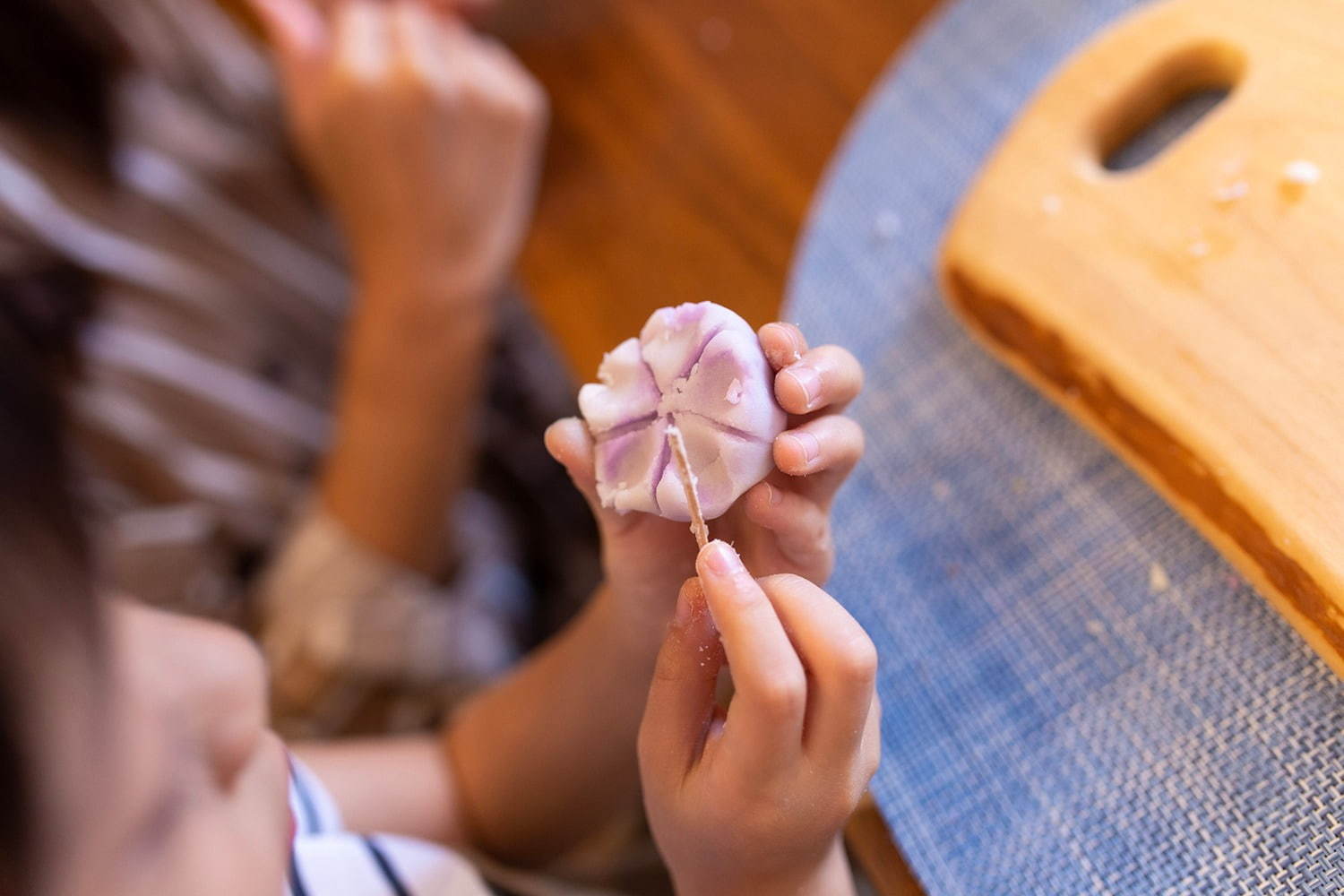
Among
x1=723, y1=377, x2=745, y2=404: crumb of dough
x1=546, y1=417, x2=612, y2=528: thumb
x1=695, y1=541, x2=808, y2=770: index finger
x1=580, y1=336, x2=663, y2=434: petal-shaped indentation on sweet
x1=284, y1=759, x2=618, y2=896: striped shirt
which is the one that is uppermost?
x1=723, y1=377, x2=745, y2=404: crumb of dough

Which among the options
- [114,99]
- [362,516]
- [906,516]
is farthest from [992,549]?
Answer: [114,99]

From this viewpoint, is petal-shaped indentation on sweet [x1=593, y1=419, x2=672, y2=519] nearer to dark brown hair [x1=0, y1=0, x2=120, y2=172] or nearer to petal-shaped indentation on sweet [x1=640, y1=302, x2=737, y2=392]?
petal-shaped indentation on sweet [x1=640, y1=302, x2=737, y2=392]

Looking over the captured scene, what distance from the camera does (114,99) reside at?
667mm

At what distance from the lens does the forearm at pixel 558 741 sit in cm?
40

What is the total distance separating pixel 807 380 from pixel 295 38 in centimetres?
55

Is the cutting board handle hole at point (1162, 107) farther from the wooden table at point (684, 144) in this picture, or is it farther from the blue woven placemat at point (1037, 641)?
the wooden table at point (684, 144)

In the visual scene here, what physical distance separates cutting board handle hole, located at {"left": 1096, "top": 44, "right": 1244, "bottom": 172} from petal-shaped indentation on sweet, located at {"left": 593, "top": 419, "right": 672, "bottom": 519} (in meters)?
0.29

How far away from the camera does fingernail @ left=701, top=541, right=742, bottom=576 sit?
0.27 m

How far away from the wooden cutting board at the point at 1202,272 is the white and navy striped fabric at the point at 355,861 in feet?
1.24

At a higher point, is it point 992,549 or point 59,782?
point 59,782

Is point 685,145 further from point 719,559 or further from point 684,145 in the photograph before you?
point 719,559

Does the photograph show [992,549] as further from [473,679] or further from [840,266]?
[473,679]

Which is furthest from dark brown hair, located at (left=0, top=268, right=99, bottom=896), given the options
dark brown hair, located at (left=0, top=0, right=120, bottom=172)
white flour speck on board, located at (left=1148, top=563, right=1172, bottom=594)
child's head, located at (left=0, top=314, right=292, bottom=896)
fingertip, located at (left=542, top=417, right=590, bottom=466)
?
dark brown hair, located at (left=0, top=0, right=120, bottom=172)

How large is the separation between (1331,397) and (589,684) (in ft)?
1.06
